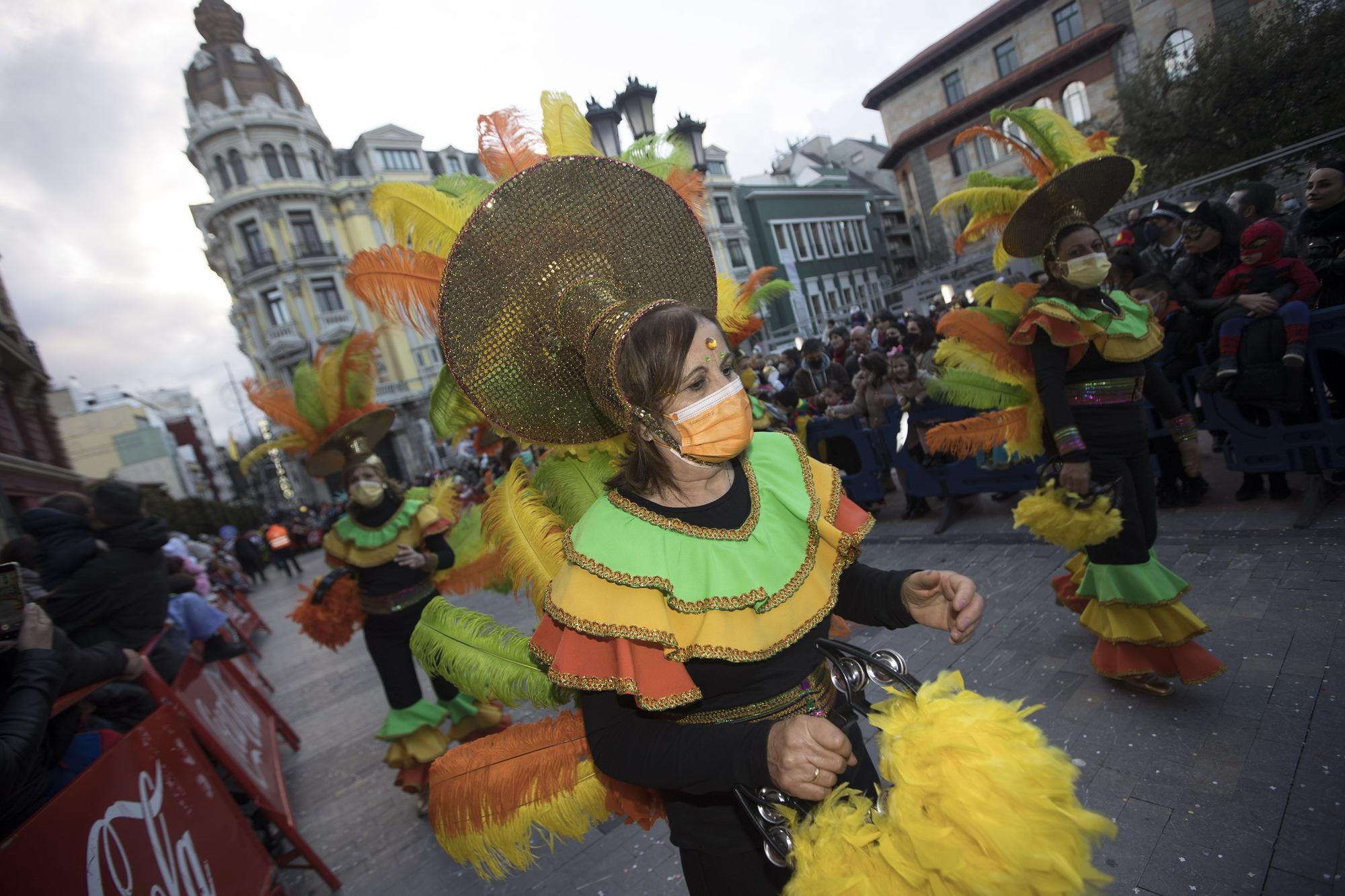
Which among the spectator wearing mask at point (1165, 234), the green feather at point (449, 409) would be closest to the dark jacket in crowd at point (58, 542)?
the green feather at point (449, 409)

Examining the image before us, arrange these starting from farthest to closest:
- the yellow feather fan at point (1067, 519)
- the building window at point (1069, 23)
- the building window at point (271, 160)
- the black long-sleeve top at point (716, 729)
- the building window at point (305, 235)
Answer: the building window at point (305, 235) → the building window at point (271, 160) → the building window at point (1069, 23) → the yellow feather fan at point (1067, 519) → the black long-sleeve top at point (716, 729)

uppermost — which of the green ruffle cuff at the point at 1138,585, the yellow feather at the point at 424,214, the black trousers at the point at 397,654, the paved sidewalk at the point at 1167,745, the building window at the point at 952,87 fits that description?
the building window at the point at 952,87

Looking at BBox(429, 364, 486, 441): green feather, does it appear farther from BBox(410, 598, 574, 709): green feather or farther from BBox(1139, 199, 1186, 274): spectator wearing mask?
BBox(1139, 199, 1186, 274): spectator wearing mask

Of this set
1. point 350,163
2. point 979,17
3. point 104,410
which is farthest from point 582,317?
point 104,410

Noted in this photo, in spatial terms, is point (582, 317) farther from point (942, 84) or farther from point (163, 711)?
point (942, 84)

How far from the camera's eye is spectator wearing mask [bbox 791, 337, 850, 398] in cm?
888

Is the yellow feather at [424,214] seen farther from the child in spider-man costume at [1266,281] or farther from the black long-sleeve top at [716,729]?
the child in spider-man costume at [1266,281]

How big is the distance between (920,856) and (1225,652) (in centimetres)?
289

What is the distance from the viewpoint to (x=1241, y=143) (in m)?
9.06

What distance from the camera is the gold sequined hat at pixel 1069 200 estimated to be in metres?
2.76

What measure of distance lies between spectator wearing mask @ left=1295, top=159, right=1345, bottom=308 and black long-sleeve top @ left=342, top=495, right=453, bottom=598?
596 centimetres

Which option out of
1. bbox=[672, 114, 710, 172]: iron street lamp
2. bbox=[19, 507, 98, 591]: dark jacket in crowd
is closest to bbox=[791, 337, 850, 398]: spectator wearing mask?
bbox=[672, 114, 710, 172]: iron street lamp

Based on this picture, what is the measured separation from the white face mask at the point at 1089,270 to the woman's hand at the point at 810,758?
256 centimetres

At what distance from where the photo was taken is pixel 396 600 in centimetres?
396
